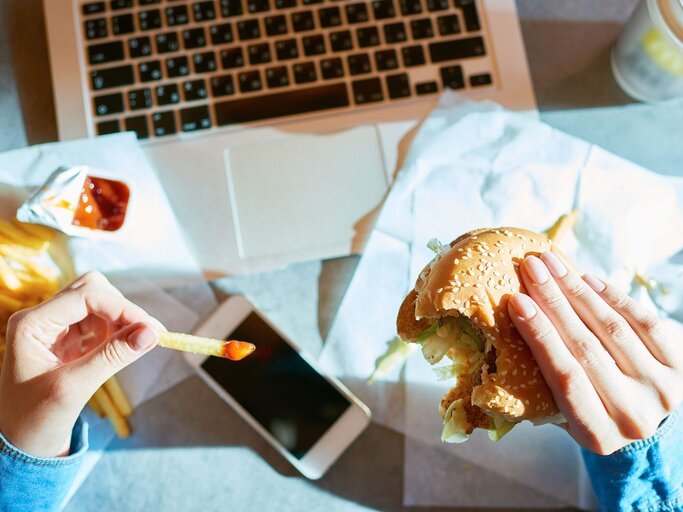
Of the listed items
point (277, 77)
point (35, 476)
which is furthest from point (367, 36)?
point (35, 476)

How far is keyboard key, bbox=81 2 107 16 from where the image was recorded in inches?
33.4

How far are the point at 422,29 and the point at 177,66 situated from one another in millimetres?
352

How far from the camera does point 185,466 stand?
2.83 ft

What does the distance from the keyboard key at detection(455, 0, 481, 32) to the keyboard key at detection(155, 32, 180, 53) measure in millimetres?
410

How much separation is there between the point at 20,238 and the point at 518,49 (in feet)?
2.42

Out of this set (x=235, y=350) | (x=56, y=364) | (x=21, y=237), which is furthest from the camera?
(x=21, y=237)

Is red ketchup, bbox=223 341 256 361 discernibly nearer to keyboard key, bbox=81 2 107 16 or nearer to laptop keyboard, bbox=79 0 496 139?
laptop keyboard, bbox=79 0 496 139

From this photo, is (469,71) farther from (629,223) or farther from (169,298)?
(169,298)

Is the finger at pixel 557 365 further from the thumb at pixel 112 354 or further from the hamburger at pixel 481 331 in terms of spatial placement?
the thumb at pixel 112 354

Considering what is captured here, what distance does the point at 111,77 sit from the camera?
2.74 ft

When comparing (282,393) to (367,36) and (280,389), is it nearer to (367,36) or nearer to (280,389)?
(280,389)

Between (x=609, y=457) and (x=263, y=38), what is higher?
(x=263, y=38)

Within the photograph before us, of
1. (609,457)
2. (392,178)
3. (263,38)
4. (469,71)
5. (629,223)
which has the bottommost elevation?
(609,457)

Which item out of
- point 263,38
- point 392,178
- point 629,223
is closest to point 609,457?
point 629,223
